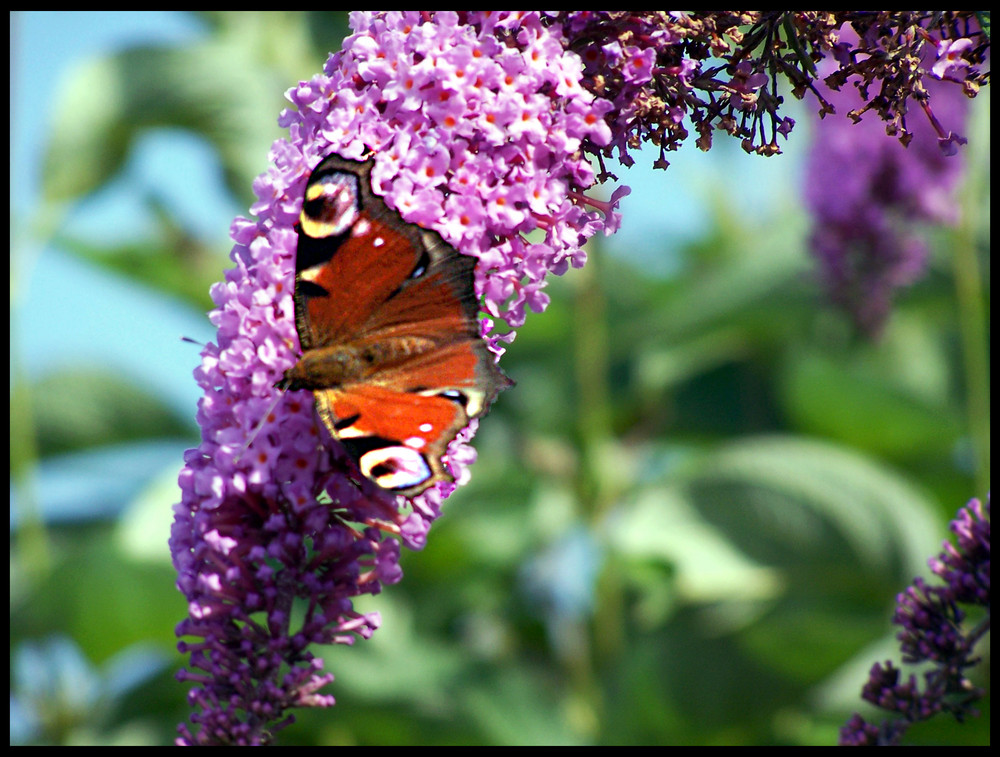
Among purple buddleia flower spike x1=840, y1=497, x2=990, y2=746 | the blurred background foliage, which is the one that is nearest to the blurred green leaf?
the blurred background foliage

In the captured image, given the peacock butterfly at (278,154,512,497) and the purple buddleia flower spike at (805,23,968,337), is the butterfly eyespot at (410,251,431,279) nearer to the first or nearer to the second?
the peacock butterfly at (278,154,512,497)

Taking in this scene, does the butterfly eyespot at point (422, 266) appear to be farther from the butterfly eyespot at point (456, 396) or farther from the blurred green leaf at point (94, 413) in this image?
the blurred green leaf at point (94, 413)

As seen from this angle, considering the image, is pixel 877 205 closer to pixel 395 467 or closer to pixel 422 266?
pixel 422 266

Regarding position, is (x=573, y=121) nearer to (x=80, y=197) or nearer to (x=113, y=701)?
(x=80, y=197)

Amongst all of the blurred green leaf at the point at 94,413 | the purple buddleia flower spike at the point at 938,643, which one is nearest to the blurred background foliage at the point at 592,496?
the blurred green leaf at the point at 94,413

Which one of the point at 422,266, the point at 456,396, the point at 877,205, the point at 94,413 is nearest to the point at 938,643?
the point at 456,396
